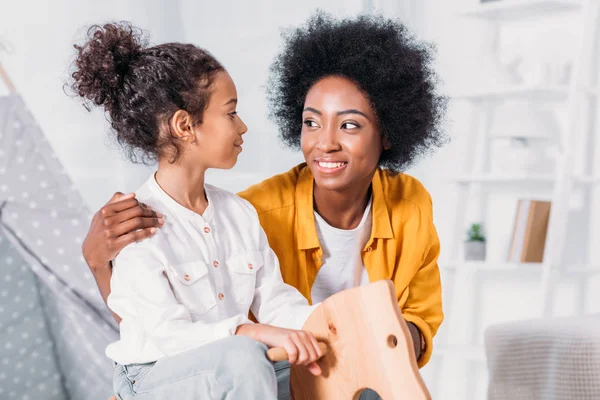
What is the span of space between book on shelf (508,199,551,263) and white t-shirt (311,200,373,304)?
1082mm

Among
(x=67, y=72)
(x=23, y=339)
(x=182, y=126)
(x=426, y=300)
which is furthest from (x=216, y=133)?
(x=23, y=339)

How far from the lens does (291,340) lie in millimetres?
1193

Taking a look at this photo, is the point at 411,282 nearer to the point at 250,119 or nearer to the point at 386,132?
the point at 386,132

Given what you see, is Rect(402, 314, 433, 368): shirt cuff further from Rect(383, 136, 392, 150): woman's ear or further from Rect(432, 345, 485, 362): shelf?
Rect(432, 345, 485, 362): shelf

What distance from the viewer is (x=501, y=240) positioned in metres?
2.95

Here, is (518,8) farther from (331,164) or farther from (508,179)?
(331,164)

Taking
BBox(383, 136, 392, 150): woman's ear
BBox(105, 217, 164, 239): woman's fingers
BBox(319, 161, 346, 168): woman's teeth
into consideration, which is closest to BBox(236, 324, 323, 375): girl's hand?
BBox(105, 217, 164, 239): woman's fingers

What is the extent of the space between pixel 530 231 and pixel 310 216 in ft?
3.94

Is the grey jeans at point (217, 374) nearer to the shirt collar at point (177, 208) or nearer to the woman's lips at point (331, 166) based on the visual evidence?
the shirt collar at point (177, 208)

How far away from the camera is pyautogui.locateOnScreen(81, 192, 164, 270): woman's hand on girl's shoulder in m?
1.35

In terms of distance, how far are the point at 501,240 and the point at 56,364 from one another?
61.5 inches

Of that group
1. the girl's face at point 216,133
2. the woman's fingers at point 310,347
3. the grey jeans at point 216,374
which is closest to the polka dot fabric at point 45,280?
the girl's face at point 216,133

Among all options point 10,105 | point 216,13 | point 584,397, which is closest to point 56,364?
point 10,105

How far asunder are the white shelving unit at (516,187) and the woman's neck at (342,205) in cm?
105
